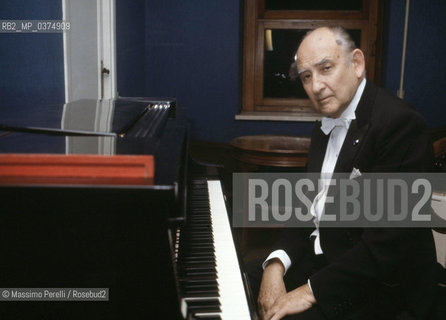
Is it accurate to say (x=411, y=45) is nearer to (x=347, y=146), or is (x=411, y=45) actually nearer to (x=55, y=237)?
(x=347, y=146)

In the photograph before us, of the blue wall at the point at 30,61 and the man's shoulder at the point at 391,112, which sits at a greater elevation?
the blue wall at the point at 30,61

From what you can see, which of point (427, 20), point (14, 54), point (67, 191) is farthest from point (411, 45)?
point (67, 191)

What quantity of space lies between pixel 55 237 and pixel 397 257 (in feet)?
3.64

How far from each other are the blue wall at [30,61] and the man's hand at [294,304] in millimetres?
1217

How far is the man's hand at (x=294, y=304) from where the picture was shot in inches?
56.4

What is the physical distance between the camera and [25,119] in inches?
48.5

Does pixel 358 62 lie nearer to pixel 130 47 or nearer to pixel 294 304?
pixel 294 304

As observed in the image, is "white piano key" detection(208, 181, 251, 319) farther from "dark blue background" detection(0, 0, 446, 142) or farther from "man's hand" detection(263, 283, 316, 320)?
"dark blue background" detection(0, 0, 446, 142)

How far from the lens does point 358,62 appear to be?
1.57 metres

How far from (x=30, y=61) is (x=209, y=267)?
121cm

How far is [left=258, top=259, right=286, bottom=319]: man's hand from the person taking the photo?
157 cm

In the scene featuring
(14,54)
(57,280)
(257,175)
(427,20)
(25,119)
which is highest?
(427,20)

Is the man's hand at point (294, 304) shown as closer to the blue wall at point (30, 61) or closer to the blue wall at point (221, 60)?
the blue wall at point (30, 61)

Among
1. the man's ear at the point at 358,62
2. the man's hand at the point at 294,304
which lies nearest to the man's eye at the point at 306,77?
the man's ear at the point at 358,62
